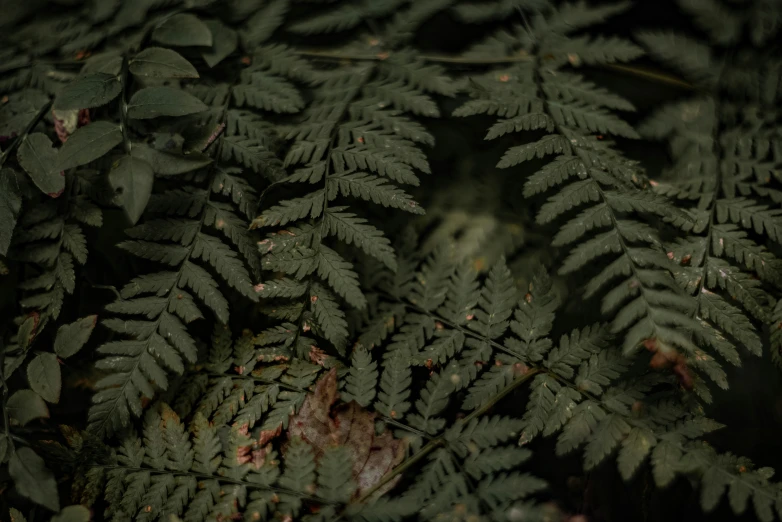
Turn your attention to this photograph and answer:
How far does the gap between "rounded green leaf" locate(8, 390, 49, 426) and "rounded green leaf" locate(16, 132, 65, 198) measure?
618 mm

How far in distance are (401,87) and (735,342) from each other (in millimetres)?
1490

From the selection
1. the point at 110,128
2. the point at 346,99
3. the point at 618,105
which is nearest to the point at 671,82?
the point at 618,105

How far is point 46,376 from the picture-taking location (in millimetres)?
1580

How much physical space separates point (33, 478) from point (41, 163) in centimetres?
95

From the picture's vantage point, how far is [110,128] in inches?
60.1

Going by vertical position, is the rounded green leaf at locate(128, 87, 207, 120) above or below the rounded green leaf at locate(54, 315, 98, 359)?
above

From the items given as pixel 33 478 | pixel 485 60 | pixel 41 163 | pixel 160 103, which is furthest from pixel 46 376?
pixel 485 60

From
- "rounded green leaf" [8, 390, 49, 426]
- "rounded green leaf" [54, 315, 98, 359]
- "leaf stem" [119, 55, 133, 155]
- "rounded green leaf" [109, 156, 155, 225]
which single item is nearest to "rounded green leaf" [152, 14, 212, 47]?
"leaf stem" [119, 55, 133, 155]

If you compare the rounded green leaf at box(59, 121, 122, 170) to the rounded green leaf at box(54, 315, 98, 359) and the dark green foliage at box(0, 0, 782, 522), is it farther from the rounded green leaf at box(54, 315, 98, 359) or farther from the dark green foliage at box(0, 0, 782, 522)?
the rounded green leaf at box(54, 315, 98, 359)

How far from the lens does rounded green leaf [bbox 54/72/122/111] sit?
1539 millimetres

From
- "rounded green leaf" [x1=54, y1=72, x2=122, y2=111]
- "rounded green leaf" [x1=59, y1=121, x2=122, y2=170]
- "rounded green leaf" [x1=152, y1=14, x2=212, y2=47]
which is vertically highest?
"rounded green leaf" [x1=152, y1=14, x2=212, y2=47]

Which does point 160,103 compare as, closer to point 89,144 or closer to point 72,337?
point 89,144

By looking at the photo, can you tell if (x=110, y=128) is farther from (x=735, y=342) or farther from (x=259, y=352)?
(x=735, y=342)

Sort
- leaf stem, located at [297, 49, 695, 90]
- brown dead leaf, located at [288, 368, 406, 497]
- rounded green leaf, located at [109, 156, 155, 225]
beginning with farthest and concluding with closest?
1. leaf stem, located at [297, 49, 695, 90]
2. brown dead leaf, located at [288, 368, 406, 497]
3. rounded green leaf, located at [109, 156, 155, 225]
